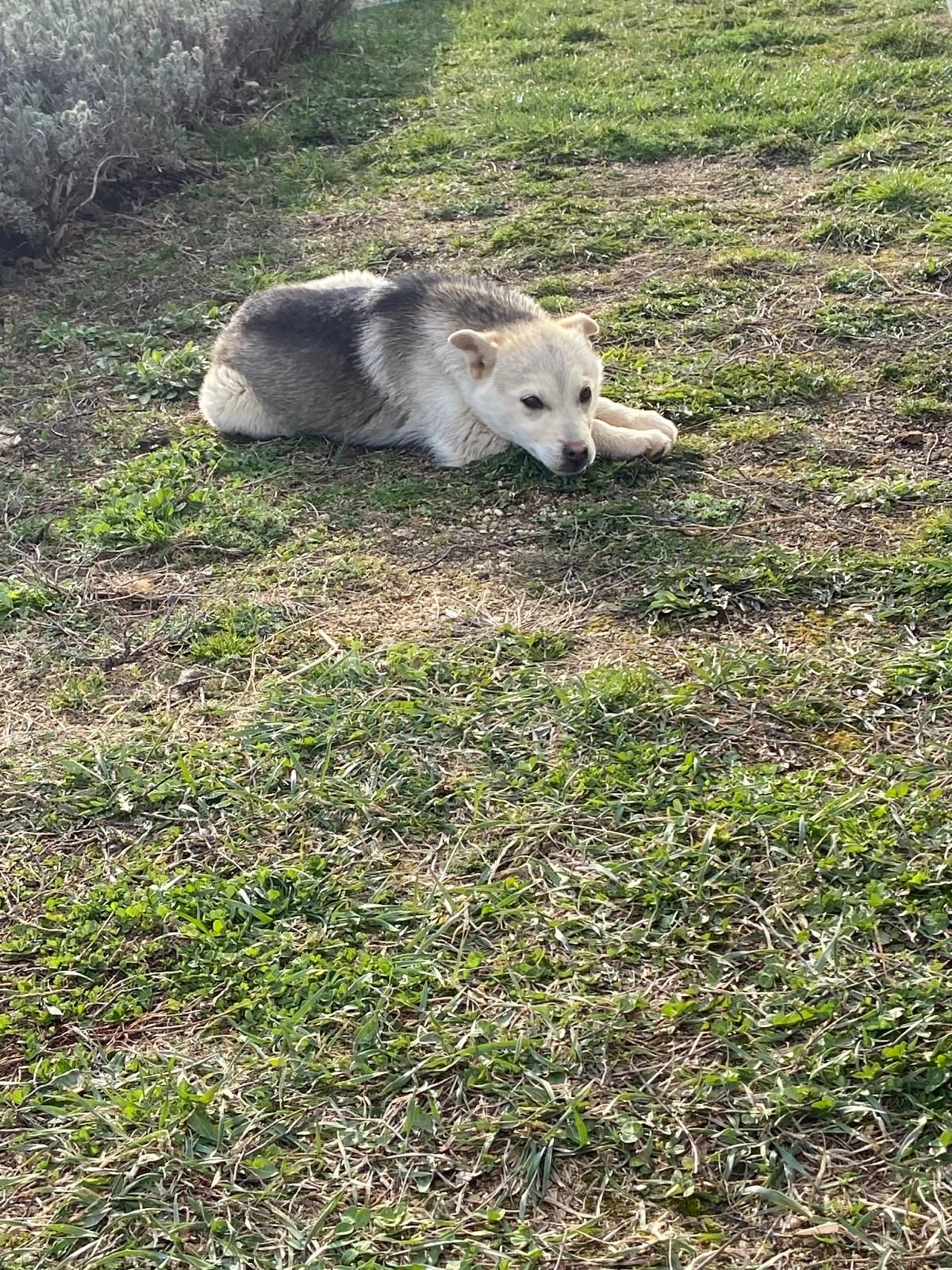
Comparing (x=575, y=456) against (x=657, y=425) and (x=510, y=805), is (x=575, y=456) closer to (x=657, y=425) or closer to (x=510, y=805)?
(x=657, y=425)

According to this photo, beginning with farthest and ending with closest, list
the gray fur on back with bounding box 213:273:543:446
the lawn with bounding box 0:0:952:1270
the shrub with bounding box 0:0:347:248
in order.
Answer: the shrub with bounding box 0:0:347:248 < the gray fur on back with bounding box 213:273:543:446 < the lawn with bounding box 0:0:952:1270

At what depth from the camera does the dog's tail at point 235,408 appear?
565cm

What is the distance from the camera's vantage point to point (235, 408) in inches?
223

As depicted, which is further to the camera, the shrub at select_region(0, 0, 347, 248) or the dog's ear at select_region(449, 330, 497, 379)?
the shrub at select_region(0, 0, 347, 248)

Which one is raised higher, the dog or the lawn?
the dog

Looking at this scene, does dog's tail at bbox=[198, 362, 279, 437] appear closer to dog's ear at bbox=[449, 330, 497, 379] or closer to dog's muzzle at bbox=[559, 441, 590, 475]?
dog's ear at bbox=[449, 330, 497, 379]

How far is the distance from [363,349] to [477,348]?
699 mm

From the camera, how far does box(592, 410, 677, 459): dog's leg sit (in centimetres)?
490

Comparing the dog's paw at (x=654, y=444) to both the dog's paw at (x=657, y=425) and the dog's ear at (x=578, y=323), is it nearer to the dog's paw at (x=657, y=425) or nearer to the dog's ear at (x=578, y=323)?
the dog's paw at (x=657, y=425)

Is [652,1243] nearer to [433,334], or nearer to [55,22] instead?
[433,334]

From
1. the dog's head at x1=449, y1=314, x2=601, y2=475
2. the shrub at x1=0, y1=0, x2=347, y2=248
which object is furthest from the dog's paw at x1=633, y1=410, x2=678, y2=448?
the shrub at x1=0, y1=0, x2=347, y2=248

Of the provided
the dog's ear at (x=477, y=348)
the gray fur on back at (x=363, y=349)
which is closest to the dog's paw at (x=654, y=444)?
the dog's ear at (x=477, y=348)

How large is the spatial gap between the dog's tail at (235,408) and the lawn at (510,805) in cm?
13

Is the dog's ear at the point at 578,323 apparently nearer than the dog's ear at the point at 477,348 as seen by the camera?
No
